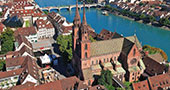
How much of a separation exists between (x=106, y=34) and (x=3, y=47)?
39.7 m

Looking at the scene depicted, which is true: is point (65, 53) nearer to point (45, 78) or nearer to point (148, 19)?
point (45, 78)

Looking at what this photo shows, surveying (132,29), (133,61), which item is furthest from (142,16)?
(133,61)

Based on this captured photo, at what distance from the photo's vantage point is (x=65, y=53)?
211ft

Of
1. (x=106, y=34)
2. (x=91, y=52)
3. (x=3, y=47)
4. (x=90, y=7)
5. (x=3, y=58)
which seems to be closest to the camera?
(x=91, y=52)

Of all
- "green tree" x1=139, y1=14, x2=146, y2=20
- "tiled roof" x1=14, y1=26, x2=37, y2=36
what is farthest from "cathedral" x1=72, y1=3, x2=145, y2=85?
"green tree" x1=139, y1=14, x2=146, y2=20

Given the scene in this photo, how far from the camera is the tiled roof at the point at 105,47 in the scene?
5294 centimetres

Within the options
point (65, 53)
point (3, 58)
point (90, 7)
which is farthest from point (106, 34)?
point (90, 7)

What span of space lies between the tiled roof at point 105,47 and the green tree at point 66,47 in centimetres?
1058

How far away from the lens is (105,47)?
53906 mm

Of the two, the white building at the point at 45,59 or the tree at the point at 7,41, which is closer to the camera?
the white building at the point at 45,59

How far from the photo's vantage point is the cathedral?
51706 mm

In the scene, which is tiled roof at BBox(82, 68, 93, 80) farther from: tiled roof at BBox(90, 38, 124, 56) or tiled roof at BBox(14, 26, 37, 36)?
tiled roof at BBox(14, 26, 37, 36)

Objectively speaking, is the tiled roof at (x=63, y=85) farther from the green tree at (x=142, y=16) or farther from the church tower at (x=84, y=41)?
the green tree at (x=142, y=16)

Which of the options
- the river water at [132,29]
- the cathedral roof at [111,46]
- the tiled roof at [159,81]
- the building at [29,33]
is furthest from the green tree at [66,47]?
the river water at [132,29]
